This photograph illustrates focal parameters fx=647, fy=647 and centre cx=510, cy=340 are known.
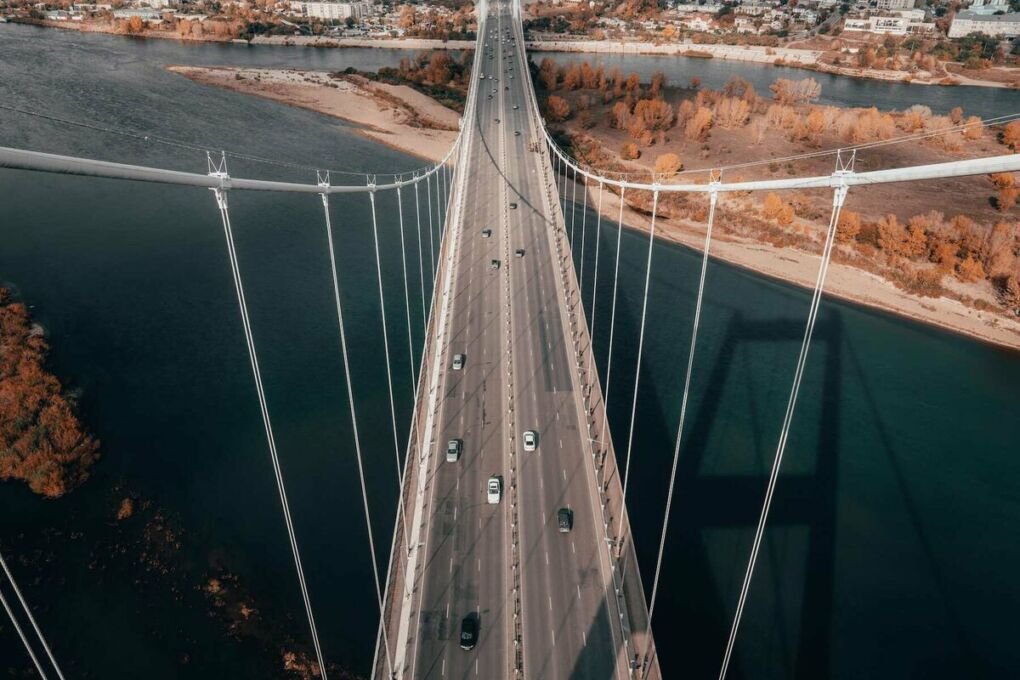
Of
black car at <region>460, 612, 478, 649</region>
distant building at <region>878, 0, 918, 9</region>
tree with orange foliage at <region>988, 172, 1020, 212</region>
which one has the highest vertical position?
distant building at <region>878, 0, 918, 9</region>

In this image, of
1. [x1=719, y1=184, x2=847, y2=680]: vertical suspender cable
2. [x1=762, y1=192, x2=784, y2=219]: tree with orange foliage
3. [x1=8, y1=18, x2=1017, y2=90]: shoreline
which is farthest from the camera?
→ [x1=8, y1=18, x2=1017, y2=90]: shoreline

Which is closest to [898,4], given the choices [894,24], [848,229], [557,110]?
[894,24]

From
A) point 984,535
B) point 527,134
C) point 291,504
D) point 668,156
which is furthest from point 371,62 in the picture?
point 984,535

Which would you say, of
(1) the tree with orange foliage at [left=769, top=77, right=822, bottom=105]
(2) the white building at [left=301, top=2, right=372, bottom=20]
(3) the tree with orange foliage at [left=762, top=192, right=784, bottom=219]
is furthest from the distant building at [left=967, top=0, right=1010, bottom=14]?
(2) the white building at [left=301, top=2, right=372, bottom=20]

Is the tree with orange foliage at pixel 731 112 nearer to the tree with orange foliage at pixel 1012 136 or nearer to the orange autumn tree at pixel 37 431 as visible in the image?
the tree with orange foliage at pixel 1012 136

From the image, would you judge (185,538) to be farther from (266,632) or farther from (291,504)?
(266,632)

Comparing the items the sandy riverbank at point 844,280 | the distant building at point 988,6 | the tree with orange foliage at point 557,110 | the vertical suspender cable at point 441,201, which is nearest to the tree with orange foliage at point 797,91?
the tree with orange foliage at point 557,110

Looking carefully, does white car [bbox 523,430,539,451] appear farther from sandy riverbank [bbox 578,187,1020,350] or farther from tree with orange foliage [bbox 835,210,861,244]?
tree with orange foliage [bbox 835,210,861,244]
